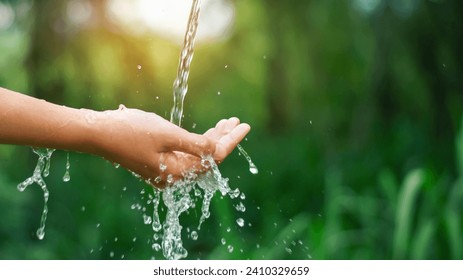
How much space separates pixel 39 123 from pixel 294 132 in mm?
3581

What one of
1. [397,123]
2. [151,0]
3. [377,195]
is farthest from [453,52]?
[151,0]

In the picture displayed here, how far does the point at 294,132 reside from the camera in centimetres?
476

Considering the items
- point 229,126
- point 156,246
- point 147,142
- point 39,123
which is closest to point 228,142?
point 229,126

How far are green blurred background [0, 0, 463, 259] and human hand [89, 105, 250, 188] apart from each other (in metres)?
1.00

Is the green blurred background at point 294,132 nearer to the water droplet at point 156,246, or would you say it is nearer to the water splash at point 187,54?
the water droplet at point 156,246

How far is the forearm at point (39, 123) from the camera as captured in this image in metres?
1.26

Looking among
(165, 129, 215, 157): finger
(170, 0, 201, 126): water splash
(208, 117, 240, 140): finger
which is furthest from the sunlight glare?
(165, 129, 215, 157): finger

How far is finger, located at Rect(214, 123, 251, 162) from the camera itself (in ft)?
4.45

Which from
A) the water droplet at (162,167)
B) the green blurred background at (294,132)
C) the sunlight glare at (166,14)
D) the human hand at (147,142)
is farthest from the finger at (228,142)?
the sunlight glare at (166,14)

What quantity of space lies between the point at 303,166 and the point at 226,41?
2429mm

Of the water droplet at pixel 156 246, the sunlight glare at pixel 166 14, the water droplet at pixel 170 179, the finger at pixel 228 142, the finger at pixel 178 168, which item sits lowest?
the water droplet at pixel 156 246

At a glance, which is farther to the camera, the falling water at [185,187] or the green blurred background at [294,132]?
the green blurred background at [294,132]

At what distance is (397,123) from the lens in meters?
3.64

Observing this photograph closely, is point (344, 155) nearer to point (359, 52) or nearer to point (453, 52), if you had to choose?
point (453, 52)
